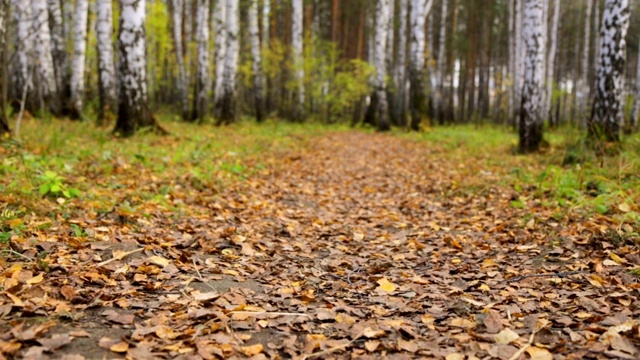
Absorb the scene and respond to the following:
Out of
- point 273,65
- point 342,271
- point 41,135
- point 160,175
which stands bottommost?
point 342,271

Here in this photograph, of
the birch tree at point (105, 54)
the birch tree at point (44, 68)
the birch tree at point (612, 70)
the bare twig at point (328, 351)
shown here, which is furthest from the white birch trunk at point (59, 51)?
the bare twig at point (328, 351)

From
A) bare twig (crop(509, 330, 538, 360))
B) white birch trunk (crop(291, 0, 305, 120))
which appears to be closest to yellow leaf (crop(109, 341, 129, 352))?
bare twig (crop(509, 330, 538, 360))

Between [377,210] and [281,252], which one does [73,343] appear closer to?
[281,252]

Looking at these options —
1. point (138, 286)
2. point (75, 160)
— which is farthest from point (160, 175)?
point (138, 286)

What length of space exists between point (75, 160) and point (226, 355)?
522cm

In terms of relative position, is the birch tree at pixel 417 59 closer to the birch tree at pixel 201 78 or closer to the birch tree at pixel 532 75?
the birch tree at pixel 532 75

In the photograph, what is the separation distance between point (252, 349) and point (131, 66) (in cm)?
820

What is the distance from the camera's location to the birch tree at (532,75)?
9523mm

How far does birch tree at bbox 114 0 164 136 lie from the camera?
909 centimetres

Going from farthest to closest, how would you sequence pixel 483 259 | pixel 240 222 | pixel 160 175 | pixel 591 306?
pixel 160 175 < pixel 240 222 < pixel 483 259 < pixel 591 306

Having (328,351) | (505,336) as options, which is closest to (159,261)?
(328,351)

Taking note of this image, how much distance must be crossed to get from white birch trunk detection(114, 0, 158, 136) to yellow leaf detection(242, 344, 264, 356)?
7.88m

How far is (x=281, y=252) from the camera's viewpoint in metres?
4.18

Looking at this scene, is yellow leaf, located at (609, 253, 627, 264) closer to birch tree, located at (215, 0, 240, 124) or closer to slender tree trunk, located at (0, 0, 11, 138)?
slender tree trunk, located at (0, 0, 11, 138)
